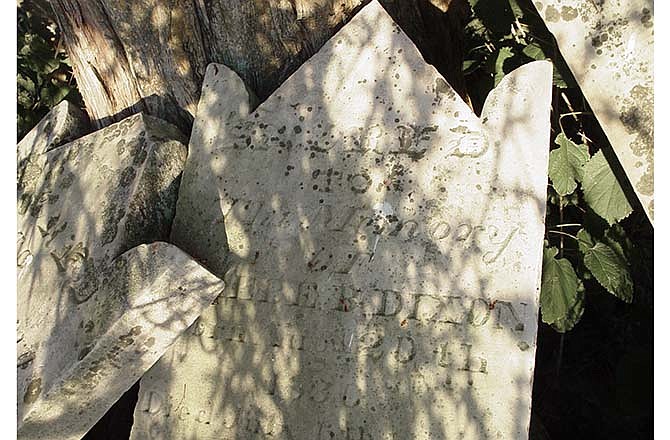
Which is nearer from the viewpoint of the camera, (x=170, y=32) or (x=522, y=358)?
(x=522, y=358)

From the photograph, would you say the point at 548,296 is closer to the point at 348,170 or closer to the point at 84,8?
the point at 348,170

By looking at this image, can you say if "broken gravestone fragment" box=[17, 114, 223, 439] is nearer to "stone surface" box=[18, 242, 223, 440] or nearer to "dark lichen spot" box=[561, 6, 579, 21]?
"stone surface" box=[18, 242, 223, 440]

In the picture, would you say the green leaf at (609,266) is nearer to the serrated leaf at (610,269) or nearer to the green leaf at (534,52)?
the serrated leaf at (610,269)

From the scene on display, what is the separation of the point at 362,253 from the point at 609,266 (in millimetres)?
1044

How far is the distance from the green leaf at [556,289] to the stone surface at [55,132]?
6.12 feet

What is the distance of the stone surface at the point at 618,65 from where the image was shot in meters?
1.96

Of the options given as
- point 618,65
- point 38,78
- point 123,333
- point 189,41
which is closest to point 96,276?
point 123,333

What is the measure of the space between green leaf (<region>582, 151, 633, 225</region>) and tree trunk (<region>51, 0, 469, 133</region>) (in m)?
0.81

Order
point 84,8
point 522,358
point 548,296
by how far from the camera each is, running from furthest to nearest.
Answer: point 84,8 → point 548,296 → point 522,358

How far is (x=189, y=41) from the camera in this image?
262 cm

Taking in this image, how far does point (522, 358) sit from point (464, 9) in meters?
1.79

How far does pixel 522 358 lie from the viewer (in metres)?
1.91

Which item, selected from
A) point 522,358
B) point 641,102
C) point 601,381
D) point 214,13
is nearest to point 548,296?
point 522,358

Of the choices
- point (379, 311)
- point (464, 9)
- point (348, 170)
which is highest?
point (464, 9)
